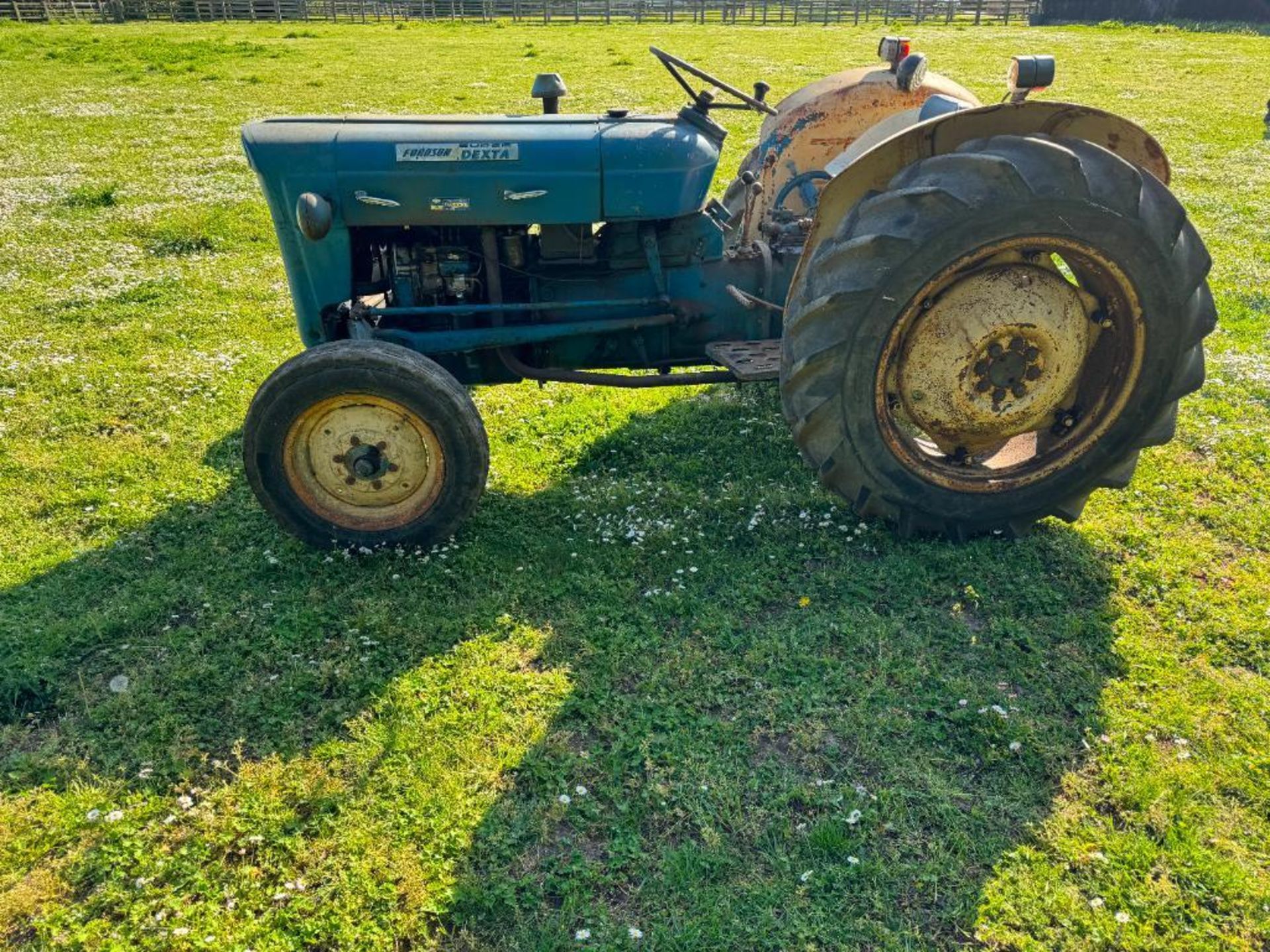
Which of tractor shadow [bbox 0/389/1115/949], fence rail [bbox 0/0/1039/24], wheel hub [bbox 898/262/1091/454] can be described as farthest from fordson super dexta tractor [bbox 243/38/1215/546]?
fence rail [bbox 0/0/1039/24]

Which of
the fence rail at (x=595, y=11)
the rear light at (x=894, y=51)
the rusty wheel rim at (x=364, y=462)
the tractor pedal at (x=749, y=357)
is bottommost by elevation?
the rusty wheel rim at (x=364, y=462)

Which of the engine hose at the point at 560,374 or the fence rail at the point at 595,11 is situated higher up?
the fence rail at the point at 595,11

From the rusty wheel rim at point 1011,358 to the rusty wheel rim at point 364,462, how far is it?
1.93 metres

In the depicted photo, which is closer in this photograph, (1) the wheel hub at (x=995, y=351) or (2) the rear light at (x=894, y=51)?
(1) the wheel hub at (x=995, y=351)

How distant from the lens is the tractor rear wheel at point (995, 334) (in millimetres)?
3475

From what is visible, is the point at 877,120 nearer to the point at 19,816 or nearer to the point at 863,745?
the point at 863,745

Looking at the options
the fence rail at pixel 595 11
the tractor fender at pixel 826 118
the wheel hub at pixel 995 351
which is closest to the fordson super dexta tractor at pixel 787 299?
the wheel hub at pixel 995 351

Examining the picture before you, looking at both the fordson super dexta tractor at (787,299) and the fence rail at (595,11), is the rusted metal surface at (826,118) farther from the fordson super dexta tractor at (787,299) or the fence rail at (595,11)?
the fence rail at (595,11)

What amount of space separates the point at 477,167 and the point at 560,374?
1.00m

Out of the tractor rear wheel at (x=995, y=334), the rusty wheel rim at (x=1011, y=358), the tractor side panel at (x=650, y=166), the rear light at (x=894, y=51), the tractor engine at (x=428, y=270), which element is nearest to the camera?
the tractor rear wheel at (x=995, y=334)

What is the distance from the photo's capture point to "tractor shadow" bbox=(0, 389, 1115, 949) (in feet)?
8.70

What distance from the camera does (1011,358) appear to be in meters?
3.79

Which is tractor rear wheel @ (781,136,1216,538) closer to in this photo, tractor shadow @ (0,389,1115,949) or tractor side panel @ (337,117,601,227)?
tractor shadow @ (0,389,1115,949)

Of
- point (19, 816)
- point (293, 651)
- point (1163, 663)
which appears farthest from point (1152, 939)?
point (19, 816)
